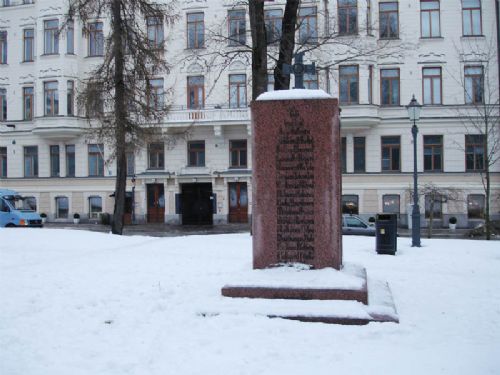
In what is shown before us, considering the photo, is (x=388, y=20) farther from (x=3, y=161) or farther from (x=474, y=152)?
(x=3, y=161)

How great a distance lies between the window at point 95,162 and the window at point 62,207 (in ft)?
9.30

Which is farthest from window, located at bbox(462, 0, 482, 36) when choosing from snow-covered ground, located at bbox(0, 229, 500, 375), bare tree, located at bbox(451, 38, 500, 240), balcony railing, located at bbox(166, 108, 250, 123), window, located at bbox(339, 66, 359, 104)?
snow-covered ground, located at bbox(0, 229, 500, 375)

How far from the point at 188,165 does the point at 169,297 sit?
101 feet

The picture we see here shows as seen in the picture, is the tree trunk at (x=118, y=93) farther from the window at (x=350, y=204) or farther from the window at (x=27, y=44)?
the window at (x=27, y=44)

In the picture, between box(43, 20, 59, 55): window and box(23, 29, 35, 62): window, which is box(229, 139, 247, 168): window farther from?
box(23, 29, 35, 62): window

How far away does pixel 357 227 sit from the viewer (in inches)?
976

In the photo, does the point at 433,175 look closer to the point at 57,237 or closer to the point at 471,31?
the point at 471,31

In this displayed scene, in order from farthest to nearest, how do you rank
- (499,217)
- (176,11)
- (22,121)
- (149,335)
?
(22,121), (176,11), (499,217), (149,335)

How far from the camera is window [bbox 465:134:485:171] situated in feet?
112

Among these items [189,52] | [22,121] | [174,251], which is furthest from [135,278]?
[22,121]

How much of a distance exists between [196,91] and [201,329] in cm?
3268

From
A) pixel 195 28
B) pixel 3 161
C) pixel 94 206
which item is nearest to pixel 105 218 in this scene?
pixel 94 206

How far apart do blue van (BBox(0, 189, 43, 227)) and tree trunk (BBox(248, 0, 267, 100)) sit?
16791 millimetres

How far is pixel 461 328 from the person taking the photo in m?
6.45
